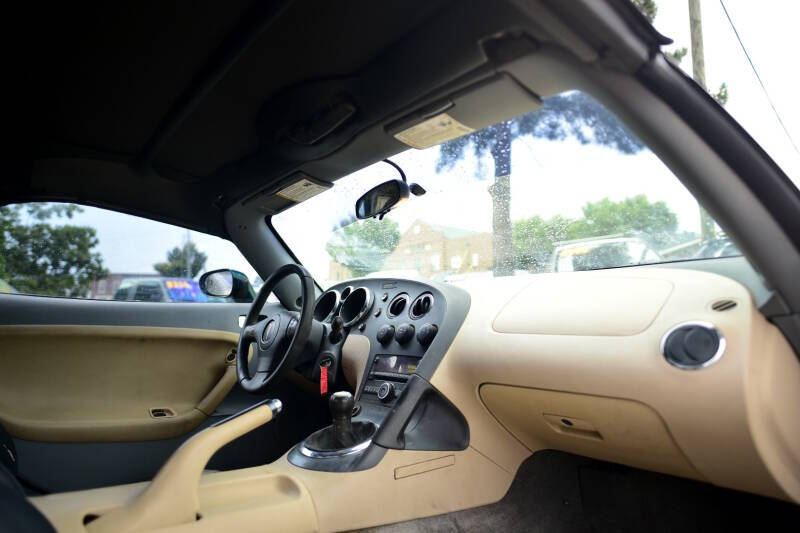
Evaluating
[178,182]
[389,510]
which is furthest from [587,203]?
[178,182]

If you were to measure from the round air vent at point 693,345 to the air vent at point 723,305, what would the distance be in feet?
0.15

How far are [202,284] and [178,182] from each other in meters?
0.58

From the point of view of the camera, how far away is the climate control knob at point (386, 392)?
6.27 feet

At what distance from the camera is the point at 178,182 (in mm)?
2646

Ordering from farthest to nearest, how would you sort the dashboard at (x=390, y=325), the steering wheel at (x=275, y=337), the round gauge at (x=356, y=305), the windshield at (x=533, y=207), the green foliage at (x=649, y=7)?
the round gauge at (x=356, y=305)
the dashboard at (x=390, y=325)
the steering wheel at (x=275, y=337)
the windshield at (x=533, y=207)
the green foliage at (x=649, y=7)

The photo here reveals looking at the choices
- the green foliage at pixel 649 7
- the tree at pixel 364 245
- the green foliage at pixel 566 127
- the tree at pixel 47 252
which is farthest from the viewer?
the tree at pixel 364 245

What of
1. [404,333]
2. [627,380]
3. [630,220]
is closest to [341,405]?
[404,333]

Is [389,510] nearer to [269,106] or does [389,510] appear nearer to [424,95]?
[424,95]

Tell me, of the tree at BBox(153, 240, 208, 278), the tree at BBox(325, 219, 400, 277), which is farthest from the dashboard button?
the tree at BBox(153, 240, 208, 278)

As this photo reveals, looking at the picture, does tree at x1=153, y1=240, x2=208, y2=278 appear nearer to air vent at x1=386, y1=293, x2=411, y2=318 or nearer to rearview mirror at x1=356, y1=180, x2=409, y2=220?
rearview mirror at x1=356, y1=180, x2=409, y2=220

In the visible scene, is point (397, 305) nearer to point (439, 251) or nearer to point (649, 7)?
point (439, 251)

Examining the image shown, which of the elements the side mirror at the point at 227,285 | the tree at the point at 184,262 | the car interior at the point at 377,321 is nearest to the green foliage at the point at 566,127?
the car interior at the point at 377,321

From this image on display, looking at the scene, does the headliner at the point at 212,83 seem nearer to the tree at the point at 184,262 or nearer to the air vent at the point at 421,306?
the tree at the point at 184,262

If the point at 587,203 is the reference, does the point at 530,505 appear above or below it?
below
